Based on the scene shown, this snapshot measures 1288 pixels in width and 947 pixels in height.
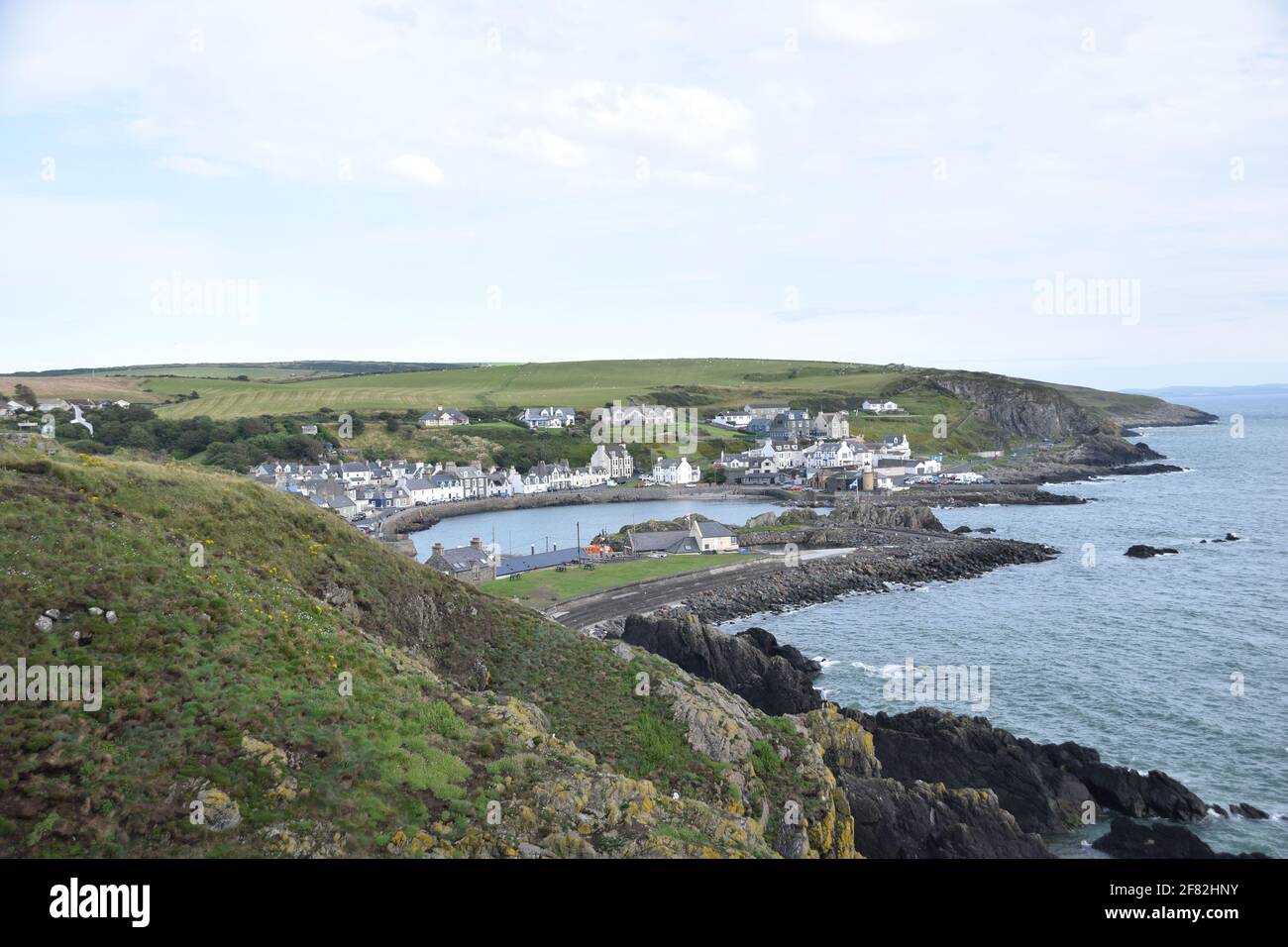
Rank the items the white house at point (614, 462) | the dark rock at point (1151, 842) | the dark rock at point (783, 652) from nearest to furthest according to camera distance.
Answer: the dark rock at point (1151, 842) → the dark rock at point (783, 652) → the white house at point (614, 462)

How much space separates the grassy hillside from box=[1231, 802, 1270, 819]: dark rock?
12999 mm

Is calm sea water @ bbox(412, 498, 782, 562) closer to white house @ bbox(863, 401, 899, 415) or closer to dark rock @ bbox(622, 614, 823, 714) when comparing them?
dark rock @ bbox(622, 614, 823, 714)

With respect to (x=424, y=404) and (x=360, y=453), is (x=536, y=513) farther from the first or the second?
(x=424, y=404)

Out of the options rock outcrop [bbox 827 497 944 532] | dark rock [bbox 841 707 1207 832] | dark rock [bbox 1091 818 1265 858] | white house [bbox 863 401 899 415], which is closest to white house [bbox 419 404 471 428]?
rock outcrop [bbox 827 497 944 532]

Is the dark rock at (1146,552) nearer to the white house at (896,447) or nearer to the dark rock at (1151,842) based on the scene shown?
the dark rock at (1151,842)

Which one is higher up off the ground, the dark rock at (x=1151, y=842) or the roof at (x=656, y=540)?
the roof at (x=656, y=540)

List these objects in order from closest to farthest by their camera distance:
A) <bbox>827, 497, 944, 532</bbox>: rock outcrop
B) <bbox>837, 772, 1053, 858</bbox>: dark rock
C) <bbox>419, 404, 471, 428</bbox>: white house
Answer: <bbox>837, 772, 1053, 858</bbox>: dark rock < <bbox>827, 497, 944, 532</bbox>: rock outcrop < <bbox>419, 404, 471, 428</bbox>: white house

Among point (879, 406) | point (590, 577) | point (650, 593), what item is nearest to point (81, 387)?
point (590, 577)

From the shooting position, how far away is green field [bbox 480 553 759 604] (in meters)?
43.0

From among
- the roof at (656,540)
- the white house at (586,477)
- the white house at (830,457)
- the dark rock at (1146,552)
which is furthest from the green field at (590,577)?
the white house at (830,457)

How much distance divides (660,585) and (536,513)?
47.1 metres

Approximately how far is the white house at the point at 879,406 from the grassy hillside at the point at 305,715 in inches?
5434

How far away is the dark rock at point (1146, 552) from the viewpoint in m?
58.2
